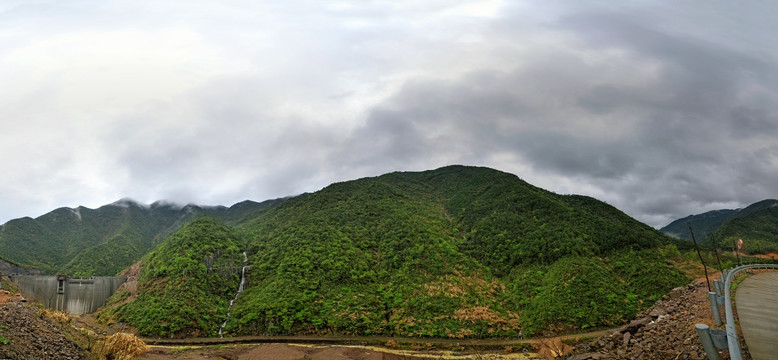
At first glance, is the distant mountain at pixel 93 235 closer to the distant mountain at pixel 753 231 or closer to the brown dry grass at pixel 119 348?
the brown dry grass at pixel 119 348

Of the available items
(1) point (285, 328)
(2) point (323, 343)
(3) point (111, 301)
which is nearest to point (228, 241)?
(3) point (111, 301)

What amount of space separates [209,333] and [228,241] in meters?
19.8

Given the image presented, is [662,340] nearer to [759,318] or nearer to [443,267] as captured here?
[759,318]

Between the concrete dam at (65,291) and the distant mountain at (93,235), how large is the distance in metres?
13.6

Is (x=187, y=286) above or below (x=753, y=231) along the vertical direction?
below

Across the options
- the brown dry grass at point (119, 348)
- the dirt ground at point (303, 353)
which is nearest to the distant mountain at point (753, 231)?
the dirt ground at point (303, 353)

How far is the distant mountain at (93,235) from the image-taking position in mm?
66906

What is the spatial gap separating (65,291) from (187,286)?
1635 centimetres

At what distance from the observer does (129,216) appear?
105188 millimetres

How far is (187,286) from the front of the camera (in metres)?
44.1

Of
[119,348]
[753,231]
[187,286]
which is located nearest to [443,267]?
[187,286]

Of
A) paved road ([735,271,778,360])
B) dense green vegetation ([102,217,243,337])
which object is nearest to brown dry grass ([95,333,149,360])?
dense green vegetation ([102,217,243,337])

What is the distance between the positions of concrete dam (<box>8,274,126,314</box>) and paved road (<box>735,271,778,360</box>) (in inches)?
2349

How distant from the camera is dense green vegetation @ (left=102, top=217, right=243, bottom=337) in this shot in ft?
127
